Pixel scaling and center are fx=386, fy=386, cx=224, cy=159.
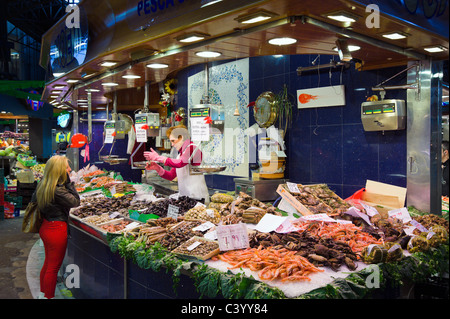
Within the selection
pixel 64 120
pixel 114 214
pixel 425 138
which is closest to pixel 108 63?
pixel 114 214

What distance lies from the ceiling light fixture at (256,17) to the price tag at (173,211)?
2260mm

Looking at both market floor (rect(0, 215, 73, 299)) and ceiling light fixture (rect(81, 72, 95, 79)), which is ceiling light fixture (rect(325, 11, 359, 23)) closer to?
ceiling light fixture (rect(81, 72, 95, 79))

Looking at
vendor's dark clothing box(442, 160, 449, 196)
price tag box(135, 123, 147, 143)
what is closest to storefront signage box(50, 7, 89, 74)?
price tag box(135, 123, 147, 143)

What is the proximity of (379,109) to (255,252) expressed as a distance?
11.6 feet

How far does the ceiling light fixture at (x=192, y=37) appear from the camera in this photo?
3.57 metres

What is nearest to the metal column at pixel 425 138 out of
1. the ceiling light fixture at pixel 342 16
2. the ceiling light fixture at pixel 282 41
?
the ceiling light fixture at pixel 282 41

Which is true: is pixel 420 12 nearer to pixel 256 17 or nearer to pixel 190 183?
pixel 256 17

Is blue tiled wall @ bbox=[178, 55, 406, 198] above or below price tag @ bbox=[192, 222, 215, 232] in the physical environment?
above

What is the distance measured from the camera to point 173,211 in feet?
14.8

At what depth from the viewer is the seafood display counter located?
2.66 metres

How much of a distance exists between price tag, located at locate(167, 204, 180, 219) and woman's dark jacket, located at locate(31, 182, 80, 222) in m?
1.25

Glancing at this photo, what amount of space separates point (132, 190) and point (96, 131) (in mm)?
6177

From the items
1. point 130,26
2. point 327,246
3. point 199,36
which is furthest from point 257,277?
point 130,26

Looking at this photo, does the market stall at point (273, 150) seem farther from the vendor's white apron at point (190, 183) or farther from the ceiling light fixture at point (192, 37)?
the vendor's white apron at point (190, 183)
